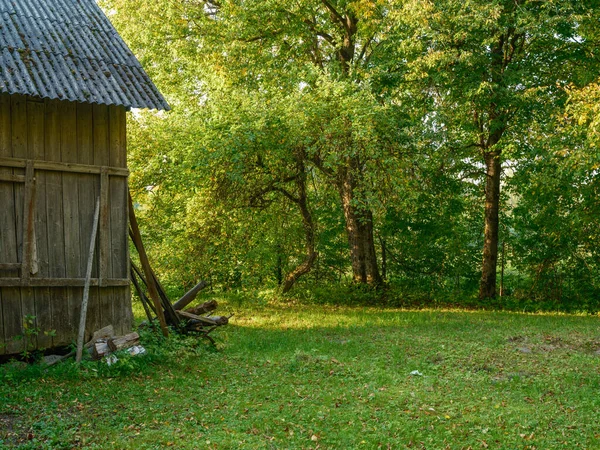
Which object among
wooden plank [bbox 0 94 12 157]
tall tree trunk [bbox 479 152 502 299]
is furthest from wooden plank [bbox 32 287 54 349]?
tall tree trunk [bbox 479 152 502 299]

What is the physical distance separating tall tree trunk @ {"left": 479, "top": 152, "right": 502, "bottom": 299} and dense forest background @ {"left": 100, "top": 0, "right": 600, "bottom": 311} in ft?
0.21

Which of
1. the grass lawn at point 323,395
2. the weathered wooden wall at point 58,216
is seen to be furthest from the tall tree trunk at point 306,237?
the weathered wooden wall at point 58,216

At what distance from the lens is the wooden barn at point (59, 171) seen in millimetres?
10211

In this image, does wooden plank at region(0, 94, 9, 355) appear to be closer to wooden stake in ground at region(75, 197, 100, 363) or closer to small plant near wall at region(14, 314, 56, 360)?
small plant near wall at region(14, 314, 56, 360)

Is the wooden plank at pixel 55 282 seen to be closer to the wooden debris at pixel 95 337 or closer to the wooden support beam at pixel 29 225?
the wooden support beam at pixel 29 225

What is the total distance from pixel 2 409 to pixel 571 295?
19.1 m

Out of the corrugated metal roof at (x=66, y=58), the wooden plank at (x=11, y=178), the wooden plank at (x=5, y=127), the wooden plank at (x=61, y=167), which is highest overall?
the corrugated metal roof at (x=66, y=58)

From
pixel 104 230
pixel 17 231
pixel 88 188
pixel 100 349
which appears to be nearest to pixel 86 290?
pixel 100 349

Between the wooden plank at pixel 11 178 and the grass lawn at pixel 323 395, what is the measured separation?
2.85 meters

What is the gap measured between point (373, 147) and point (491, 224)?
6327 mm

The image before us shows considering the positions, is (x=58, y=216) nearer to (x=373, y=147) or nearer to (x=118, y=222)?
(x=118, y=222)

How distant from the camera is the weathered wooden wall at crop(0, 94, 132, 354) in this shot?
404 inches

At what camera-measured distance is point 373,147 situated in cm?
1756

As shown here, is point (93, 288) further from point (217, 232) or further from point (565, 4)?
point (565, 4)
